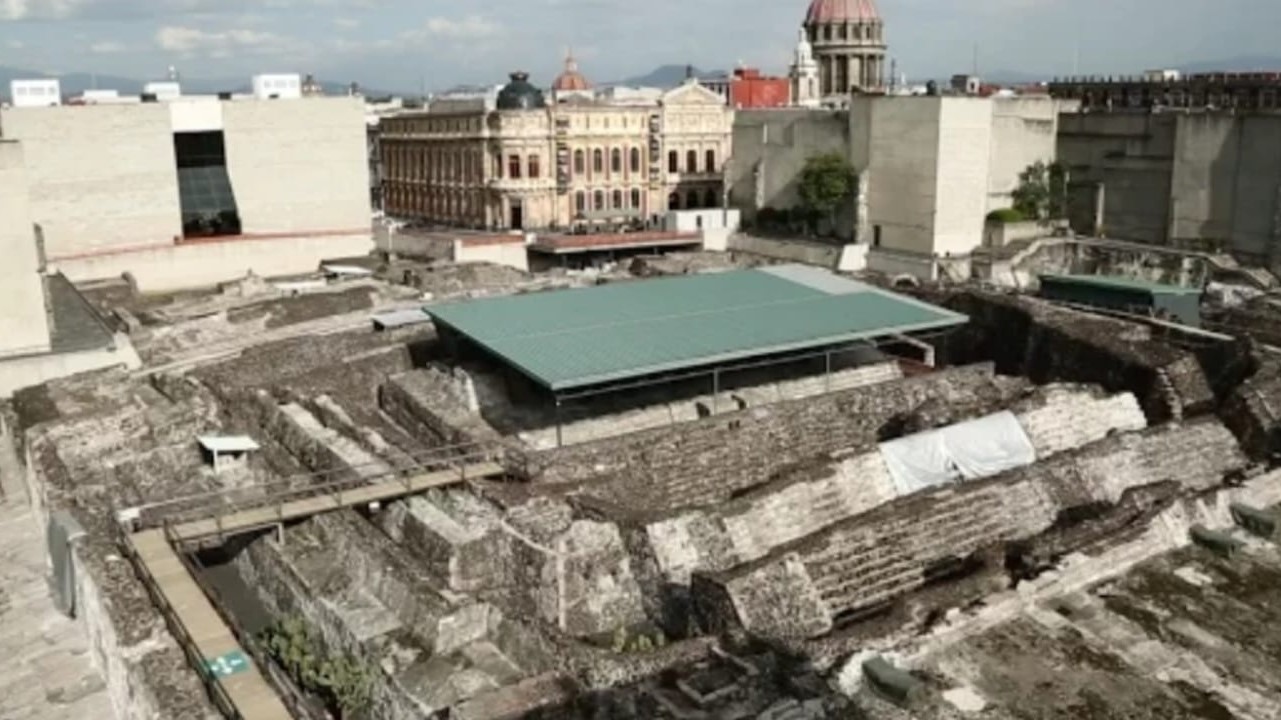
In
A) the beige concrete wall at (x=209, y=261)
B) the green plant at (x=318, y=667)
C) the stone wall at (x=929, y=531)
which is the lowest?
the green plant at (x=318, y=667)

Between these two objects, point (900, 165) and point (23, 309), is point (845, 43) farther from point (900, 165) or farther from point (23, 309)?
point (23, 309)

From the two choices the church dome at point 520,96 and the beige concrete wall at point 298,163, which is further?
the church dome at point 520,96

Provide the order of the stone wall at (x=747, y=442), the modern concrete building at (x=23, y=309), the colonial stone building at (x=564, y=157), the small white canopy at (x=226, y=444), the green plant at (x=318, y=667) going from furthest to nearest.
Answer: the colonial stone building at (x=564, y=157) → the modern concrete building at (x=23, y=309) → the small white canopy at (x=226, y=444) → the stone wall at (x=747, y=442) → the green plant at (x=318, y=667)

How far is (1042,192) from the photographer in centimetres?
4772

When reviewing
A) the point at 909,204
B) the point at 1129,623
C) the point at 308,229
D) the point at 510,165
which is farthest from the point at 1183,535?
the point at 510,165

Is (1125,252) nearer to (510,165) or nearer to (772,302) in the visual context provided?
(772,302)

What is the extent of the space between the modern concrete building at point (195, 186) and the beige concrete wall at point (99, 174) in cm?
4

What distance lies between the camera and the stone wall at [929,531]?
56.8 ft

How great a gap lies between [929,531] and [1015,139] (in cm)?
3226

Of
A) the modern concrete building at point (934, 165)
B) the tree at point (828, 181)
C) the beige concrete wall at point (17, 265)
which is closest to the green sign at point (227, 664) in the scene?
the beige concrete wall at point (17, 265)

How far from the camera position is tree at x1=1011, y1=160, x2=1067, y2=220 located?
47.7m

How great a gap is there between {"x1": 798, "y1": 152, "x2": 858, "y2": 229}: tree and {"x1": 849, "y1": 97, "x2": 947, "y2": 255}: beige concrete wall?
62cm

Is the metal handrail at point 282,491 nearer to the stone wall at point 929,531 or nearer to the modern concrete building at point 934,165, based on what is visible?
the stone wall at point 929,531

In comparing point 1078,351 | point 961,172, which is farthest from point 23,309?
point 961,172
